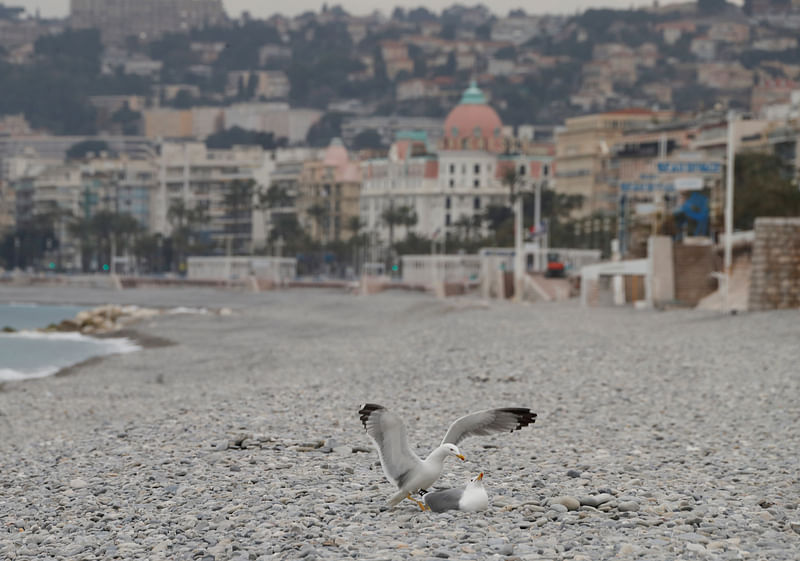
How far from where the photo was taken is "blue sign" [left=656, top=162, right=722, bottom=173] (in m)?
37.8

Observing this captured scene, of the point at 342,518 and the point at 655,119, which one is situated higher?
the point at 655,119

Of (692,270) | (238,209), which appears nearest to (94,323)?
(692,270)

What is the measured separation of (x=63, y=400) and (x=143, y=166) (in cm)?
17045

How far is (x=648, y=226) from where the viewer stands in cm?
5756

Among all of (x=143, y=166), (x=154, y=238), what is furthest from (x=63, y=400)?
(x=143, y=166)

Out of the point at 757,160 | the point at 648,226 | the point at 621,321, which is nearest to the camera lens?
the point at 621,321

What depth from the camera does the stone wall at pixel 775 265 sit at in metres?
32.3

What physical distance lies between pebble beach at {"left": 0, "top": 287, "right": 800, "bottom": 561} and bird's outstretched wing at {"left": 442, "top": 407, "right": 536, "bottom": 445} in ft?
1.88

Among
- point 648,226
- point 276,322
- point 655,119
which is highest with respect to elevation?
point 655,119

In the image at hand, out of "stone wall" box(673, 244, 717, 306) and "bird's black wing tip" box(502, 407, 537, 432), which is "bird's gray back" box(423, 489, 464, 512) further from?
"stone wall" box(673, 244, 717, 306)

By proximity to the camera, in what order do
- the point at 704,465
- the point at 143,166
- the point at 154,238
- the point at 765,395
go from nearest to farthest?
the point at 704,465 → the point at 765,395 → the point at 154,238 → the point at 143,166

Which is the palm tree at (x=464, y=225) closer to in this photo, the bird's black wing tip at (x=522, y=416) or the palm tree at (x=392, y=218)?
the palm tree at (x=392, y=218)

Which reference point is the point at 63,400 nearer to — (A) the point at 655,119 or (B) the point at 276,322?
(B) the point at 276,322

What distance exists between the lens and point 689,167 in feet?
126
